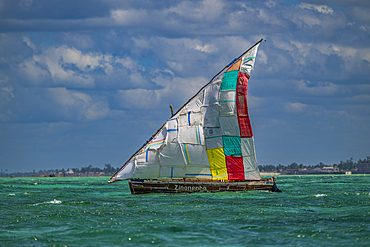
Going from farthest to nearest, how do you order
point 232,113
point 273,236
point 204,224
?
point 232,113
point 204,224
point 273,236

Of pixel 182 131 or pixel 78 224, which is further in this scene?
pixel 182 131

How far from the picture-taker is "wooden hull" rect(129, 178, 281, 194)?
5034cm

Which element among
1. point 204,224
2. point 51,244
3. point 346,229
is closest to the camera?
point 51,244

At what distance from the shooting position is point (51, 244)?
72.9ft

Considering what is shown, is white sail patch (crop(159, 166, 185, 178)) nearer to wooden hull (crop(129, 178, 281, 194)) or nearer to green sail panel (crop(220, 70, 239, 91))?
wooden hull (crop(129, 178, 281, 194))

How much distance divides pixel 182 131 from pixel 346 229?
2673cm

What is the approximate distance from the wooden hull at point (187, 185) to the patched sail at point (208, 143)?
2.06ft

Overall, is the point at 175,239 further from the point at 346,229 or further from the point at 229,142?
the point at 229,142

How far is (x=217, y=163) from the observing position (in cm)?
5059

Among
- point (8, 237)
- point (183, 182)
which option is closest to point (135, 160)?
point (183, 182)

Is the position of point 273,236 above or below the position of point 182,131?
below

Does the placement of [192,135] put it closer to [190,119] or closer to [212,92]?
[190,119]

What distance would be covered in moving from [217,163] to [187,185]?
400 cm

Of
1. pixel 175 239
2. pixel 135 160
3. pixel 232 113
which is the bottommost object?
pixel 175 239
